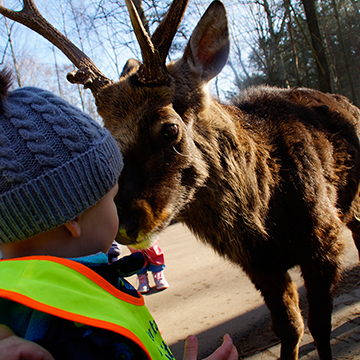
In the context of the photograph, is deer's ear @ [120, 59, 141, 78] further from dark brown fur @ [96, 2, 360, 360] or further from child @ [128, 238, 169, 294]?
child @ [128, 238, 169, 294]

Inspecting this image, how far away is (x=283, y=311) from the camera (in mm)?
2857

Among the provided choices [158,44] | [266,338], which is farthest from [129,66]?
[266,338]

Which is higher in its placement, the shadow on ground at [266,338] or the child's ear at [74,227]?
the child's ear at [74,227]

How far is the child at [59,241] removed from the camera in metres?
0.95

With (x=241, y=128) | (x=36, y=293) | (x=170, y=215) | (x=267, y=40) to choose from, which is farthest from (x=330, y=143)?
(x=267, y=40)

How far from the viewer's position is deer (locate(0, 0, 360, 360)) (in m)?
2.52

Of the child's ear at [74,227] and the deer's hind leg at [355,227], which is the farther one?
the deer's hind leg at [355,227]

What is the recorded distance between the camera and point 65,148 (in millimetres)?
1167

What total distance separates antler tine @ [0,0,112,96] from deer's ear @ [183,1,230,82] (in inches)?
36.9

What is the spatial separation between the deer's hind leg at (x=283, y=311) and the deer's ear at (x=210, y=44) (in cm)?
203

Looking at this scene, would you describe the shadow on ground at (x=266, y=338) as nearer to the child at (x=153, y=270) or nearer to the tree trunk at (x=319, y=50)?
the child at (x=153, y=270)

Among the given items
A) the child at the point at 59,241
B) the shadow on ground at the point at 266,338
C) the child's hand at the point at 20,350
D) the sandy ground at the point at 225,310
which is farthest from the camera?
the sandy ground at the point at 225,310

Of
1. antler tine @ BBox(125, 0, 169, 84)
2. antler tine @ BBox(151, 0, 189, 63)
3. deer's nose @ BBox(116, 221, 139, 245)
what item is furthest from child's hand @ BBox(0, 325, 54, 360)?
antler tine @ BBox(151, 0, 189, 63)

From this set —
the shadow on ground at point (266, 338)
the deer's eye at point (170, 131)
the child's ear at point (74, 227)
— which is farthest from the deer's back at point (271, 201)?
the child's ear at point (74, 227)
